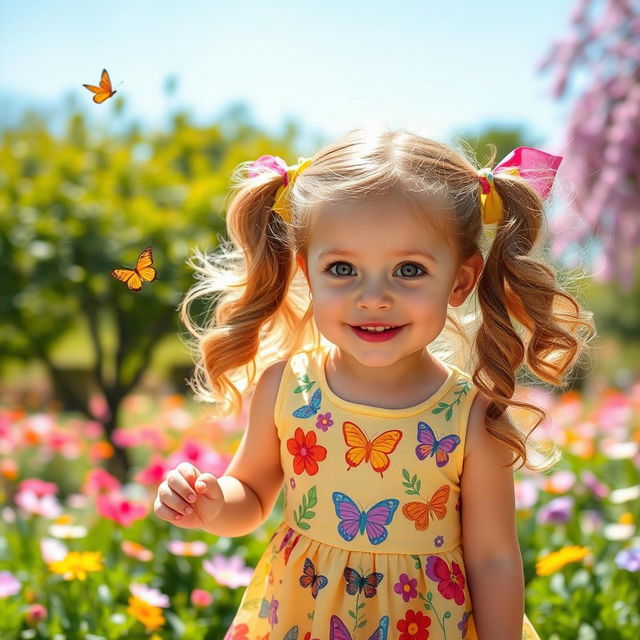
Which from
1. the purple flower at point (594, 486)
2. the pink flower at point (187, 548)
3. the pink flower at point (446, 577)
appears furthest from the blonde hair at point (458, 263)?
the purple flower at point (594, 486)

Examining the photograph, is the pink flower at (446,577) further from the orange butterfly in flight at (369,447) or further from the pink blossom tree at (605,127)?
the pink blossom tree at (605,127)

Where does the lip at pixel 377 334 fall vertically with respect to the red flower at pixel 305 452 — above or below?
above

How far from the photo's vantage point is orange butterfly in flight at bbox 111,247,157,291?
1.45m

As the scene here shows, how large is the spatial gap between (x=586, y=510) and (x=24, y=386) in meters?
7.36

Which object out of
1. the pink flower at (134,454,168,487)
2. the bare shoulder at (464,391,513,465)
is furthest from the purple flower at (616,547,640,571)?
the pink flower at (134,454,168,487)

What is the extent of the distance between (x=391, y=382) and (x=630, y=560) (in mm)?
1037

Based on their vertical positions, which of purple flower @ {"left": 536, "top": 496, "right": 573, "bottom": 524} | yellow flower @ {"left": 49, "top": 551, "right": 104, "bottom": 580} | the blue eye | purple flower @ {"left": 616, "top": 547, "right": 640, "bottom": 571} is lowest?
purple flower @ {"left": 536, "top": 496, "right": 573, "bottom": 524}

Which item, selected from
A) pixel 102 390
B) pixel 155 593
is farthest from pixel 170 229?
pixel 155 593

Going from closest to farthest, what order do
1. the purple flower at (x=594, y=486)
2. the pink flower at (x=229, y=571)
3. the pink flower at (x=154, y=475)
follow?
Answer: the pink flower at (x=229, y=571)
the pink flower at (x=154, y=475)
the purple flower at (x=594, y=486)

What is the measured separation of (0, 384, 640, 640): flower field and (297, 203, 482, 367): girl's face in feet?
0.75

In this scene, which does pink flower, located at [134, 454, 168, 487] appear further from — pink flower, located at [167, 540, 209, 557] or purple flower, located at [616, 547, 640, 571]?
purple flower, located at [616, 547, 640, 571]

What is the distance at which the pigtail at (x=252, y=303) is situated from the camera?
6.32ft

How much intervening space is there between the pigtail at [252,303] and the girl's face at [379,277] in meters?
0.25

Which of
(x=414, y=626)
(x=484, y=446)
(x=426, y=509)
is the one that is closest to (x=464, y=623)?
(x=414, y=626)
